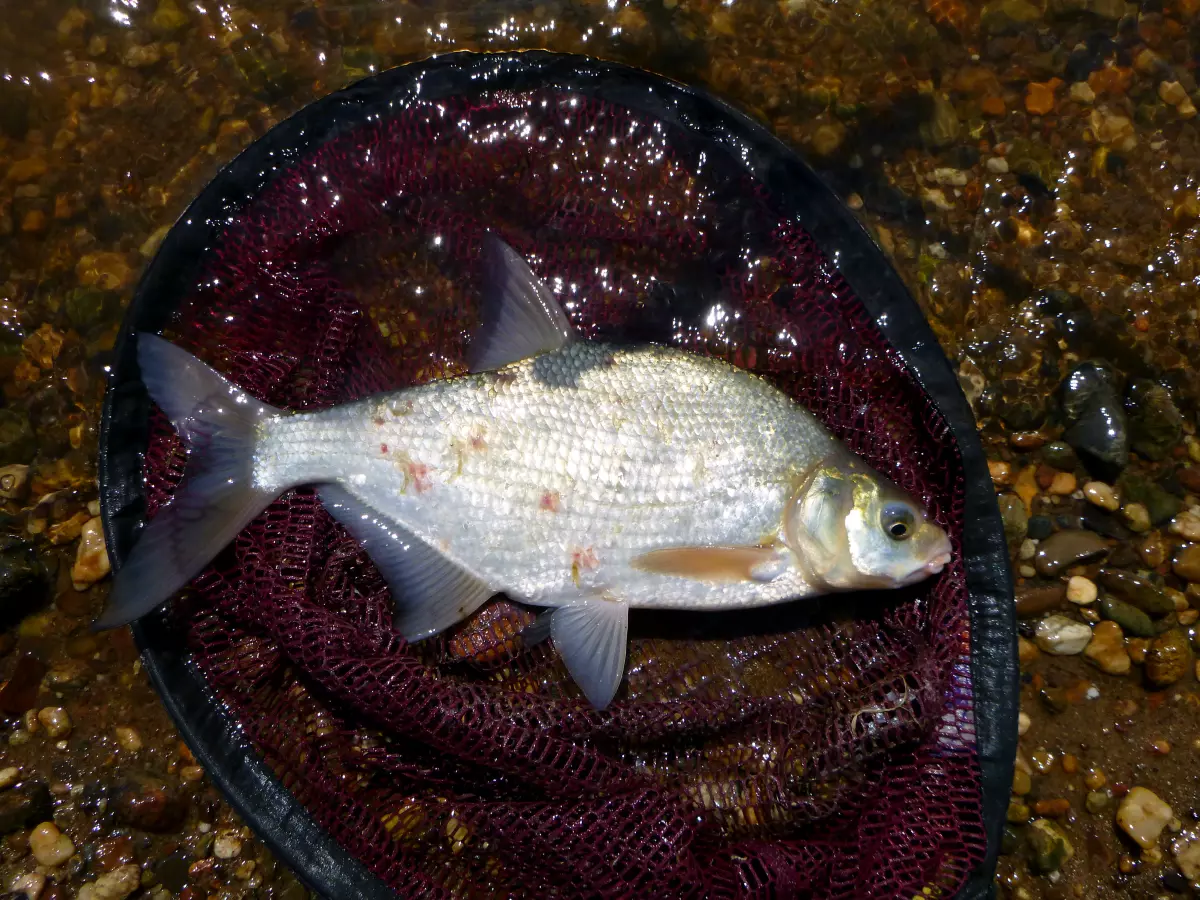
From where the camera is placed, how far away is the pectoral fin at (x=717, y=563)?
7.32 ft

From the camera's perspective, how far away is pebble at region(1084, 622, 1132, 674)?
270 cm

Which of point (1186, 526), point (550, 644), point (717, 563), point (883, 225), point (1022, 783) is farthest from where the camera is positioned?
point (883, 225)

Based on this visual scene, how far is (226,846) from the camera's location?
257cm

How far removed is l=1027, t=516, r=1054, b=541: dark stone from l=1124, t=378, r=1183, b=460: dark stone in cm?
43

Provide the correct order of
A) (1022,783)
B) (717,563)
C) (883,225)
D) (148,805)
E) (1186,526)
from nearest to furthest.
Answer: (717,563) < (148,805) < (1022,783) < (1186,526) < (883,225)

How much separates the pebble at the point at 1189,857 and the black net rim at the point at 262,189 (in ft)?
2.76

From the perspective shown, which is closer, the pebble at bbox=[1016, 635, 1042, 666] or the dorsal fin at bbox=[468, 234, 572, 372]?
the dorsal fin at bbox=[468, 234, 572, 372]

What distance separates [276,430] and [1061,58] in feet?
10.0

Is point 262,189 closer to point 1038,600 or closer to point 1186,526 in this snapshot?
point 1038,600

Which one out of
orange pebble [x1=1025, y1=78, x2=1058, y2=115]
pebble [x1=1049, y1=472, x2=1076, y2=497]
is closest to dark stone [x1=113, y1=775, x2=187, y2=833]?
pebble [x1=1049, y1=472, x2=1076, y2=497]

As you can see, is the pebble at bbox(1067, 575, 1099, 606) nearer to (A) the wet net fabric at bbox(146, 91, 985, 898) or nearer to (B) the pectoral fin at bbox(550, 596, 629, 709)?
(A) the wet net fabric at bbox(146, 91, 985, 898)

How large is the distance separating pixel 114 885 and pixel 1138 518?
139 inches

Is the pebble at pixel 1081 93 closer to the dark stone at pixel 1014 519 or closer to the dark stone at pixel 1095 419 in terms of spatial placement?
the dark stone at pixel 1095 419

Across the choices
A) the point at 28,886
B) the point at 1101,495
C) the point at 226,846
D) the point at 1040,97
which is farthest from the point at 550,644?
the point at 1040,97
